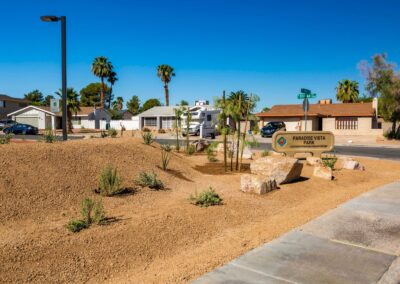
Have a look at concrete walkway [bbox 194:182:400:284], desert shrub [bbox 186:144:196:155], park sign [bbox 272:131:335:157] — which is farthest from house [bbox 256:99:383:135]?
concrete walkway [bbox 194:182:400:284]

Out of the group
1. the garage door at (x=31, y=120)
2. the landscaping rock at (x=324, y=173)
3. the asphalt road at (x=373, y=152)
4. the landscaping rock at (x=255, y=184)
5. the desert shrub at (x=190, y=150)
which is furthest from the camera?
the garage door at (x=31, y=120)

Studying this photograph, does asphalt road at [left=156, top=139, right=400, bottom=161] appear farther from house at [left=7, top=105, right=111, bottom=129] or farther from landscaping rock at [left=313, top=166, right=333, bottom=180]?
house at [left=7, top=105, right=111, bottom=129]

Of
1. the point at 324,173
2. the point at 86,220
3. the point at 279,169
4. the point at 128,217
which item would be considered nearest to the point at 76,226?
the point at 86,220

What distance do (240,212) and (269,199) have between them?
1.65m

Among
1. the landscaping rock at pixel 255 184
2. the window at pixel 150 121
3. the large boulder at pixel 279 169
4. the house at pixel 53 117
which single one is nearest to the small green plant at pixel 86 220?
the landscaping rock at pixel 255 184

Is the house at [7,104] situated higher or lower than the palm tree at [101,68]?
lower

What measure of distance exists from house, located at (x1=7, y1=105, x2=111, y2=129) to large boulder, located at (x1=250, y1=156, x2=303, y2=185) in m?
51.3

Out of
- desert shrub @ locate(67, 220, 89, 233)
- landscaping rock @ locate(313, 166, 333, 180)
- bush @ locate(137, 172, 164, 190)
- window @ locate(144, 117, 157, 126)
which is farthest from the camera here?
window @ locate(144, 117, 157, 126)

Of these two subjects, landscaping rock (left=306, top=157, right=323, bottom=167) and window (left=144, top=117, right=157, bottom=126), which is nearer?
landscaping rock (left=306, top=157, right=323, bottom=167)

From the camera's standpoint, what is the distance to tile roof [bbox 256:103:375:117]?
146 ft

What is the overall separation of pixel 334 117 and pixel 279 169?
1502 inches

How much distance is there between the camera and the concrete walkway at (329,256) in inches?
168

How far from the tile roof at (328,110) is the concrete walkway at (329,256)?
39916 millimetres

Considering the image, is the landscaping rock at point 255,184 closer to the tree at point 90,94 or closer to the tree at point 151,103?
the tree at point 151,103
